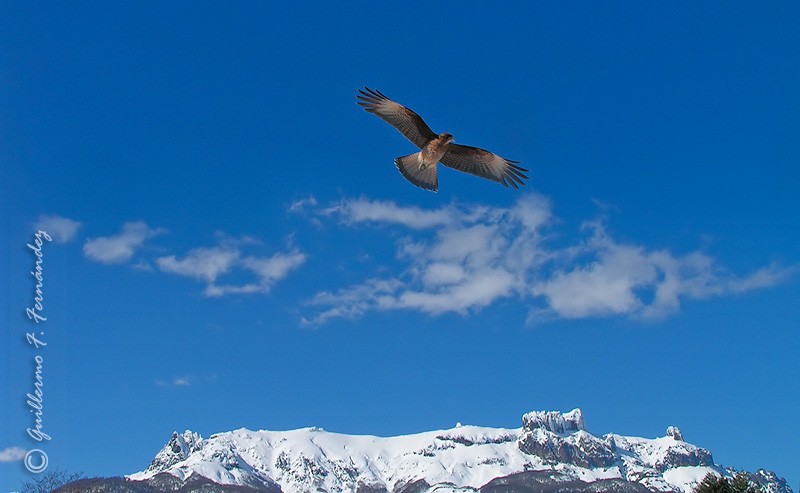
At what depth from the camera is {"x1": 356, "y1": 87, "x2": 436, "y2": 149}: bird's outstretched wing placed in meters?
26.0

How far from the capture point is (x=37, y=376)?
26578mm

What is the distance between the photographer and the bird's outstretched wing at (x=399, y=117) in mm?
26000

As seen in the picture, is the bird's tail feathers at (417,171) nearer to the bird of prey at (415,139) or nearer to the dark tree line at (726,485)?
the bird of prey at (415,139)

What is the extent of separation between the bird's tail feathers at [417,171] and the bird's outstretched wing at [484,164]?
1.33 meters

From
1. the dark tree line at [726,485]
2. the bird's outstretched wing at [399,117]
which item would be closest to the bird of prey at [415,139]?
the bird's outstretched wing at [399,117]

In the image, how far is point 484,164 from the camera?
90.1 ft

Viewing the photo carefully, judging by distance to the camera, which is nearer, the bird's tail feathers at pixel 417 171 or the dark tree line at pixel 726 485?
the bird's tail feathers at pixel 417 171

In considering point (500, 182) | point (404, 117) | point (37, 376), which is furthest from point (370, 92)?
point (37, 376)

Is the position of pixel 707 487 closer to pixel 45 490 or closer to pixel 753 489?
pixel 753 489

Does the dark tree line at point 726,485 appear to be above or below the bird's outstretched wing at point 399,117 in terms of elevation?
below

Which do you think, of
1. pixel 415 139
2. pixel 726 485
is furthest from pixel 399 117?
pixel 726 485

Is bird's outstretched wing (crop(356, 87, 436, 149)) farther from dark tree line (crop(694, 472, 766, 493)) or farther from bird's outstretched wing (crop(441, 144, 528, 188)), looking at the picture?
dark tree line (crop(694, 472, 766, 493))

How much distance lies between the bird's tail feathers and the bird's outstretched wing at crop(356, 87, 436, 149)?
0.61m

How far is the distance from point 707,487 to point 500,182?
2103 cm
